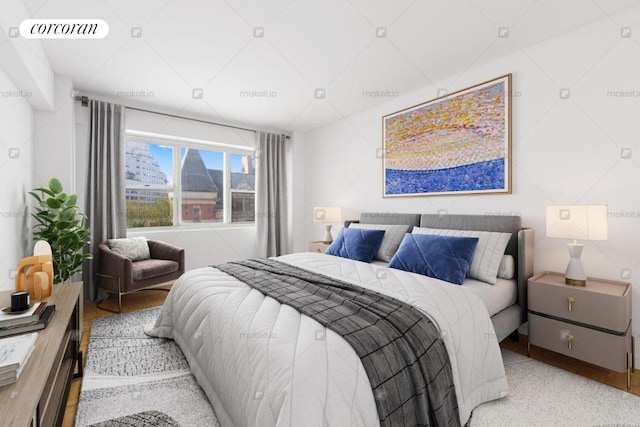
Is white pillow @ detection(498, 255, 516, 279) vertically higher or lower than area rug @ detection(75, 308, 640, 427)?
higher

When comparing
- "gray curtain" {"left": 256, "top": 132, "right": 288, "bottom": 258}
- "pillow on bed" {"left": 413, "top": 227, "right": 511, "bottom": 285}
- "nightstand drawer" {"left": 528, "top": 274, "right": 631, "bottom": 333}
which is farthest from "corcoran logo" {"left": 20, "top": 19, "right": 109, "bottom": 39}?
"nightstand drawer" {"left": 528, "top": 274, "right": 631, "bottom": 333}

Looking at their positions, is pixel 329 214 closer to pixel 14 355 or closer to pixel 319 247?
pixel 319 247

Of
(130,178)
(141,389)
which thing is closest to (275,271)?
(141,389)

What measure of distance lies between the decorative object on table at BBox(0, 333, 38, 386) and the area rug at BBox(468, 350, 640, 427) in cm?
199

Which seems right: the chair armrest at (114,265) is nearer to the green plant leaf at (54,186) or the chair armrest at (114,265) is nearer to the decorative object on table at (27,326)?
the green plant leaf at (54,186)

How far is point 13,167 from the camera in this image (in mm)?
2533

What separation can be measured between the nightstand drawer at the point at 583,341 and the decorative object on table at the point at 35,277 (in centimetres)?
327

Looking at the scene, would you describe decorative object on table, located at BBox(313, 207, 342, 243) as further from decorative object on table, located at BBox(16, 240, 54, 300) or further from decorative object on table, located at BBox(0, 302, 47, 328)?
decorative object on table, located at BBox(0, 302, 47, 328)

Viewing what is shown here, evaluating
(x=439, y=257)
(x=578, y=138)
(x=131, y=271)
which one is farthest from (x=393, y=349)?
(x=131, y=271)

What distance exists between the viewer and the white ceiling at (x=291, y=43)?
2.15 meters

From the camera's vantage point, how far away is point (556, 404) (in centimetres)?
175

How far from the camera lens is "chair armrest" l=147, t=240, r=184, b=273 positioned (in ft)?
12.4

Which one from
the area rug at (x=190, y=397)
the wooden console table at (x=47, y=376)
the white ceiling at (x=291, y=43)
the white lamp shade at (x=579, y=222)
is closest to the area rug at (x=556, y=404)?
the area rug at (x=190, y=397)

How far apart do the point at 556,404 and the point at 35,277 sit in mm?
3098
